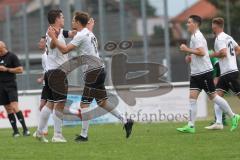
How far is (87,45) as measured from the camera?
12.8 metres

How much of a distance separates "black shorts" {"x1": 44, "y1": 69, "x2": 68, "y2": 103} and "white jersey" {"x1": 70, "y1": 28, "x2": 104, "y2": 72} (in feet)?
1.54

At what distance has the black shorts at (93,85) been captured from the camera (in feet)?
42.2

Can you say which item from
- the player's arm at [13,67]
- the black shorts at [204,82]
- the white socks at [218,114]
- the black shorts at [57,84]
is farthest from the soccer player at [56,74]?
the white socks at [218,114]

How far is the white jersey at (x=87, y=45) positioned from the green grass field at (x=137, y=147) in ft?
4.45

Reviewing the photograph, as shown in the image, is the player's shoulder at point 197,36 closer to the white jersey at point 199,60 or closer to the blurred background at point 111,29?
the white jersey at point 199,60

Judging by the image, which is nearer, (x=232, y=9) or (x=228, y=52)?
(x=228, y=52)

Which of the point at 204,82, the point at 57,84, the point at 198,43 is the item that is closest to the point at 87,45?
the point at 57,84

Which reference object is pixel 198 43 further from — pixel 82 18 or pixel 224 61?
pixel 82 18

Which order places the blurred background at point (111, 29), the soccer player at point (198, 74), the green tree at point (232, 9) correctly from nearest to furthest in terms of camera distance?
the soccer player at point (198, 74) → the blurred background at point (111, 29) → the green tree at point (232, 9)

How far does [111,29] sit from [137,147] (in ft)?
60.2

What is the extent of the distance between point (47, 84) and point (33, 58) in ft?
61.0

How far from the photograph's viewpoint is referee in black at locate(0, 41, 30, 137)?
50.8ft

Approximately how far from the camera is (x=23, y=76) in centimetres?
2377

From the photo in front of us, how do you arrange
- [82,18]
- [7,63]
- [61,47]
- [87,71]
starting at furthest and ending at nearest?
1. [7,63]
2. [87,71]
3. [82,18]
4. [61,47]
